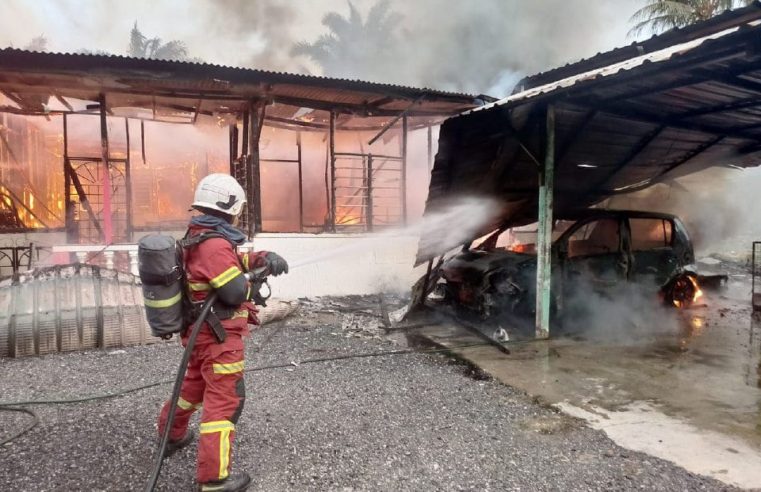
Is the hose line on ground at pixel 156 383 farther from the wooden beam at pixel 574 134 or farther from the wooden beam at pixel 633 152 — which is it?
the wooden beam at pixel 633 152

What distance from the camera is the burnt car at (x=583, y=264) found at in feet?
21.6

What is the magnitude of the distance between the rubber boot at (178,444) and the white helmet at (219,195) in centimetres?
157

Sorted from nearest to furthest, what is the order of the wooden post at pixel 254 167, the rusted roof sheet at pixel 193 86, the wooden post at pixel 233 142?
the rusted roof sheet at pixel 193 86 → the wooden post at pixel 254 167 → the wooden post at pixel 233 142

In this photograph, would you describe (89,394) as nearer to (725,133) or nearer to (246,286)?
(246,286)

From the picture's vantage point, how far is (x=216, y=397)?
2713 mm

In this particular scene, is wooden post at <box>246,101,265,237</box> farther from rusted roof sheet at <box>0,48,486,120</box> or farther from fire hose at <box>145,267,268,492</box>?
fire hose at <box>145,267,268,492</box>

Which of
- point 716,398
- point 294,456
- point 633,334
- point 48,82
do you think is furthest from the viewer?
point 48,82

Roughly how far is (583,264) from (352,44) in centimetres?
3099

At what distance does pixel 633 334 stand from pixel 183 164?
14108 mm

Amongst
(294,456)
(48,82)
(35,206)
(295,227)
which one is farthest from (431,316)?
(35,206)

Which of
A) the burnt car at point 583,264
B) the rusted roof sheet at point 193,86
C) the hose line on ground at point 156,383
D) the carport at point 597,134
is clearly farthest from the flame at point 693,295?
the rusted roof sheet at point 193,86

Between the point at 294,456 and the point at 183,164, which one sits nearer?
the point at 294,456

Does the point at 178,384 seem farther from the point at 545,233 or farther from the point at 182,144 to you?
the point at 182,144

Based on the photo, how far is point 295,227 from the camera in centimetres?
1577
